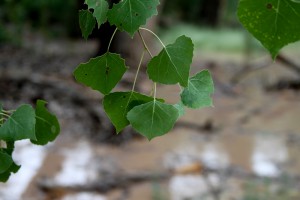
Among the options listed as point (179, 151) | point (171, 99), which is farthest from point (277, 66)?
point (179, 151)

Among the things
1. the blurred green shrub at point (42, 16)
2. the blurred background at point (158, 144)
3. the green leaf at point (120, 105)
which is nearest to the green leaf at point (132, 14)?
the green leaf at point (120, 105)

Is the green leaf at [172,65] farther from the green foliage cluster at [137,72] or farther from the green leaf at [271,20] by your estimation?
the green leaf at [271,20]

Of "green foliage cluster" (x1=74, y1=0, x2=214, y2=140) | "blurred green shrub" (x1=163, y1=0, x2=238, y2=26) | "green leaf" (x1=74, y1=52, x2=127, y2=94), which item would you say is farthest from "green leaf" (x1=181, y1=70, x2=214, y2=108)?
"blurred green shrub" (x1=163, y1=0, x2=238, y2=26)

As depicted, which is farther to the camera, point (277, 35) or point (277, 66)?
point (277, 66)

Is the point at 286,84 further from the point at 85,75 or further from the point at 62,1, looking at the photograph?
the point at 85,75

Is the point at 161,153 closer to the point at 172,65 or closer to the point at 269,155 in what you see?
the point at 269,155

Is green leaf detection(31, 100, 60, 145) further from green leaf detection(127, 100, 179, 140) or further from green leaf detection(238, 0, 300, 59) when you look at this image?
green leaf detection(238, 0, 300, 59)
